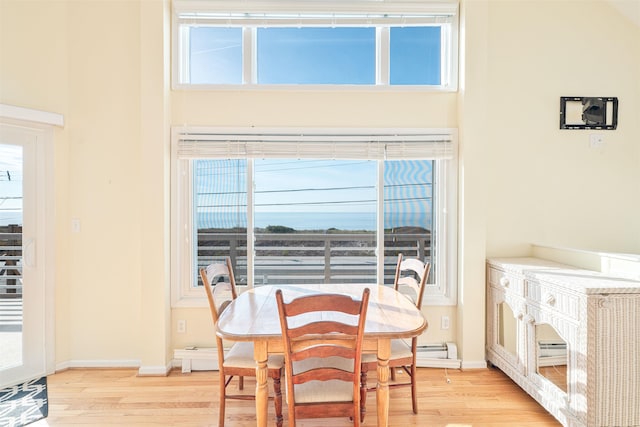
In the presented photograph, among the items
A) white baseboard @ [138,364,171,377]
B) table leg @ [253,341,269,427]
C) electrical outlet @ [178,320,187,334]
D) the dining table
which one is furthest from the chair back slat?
white baseboard @ [138,364,171,377]

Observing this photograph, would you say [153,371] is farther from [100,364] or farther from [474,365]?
[474,365]

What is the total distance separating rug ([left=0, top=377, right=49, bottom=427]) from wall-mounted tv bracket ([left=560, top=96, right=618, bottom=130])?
457cm

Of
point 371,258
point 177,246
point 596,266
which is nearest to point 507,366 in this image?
point 596,266

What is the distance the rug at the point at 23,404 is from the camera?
7.45 ft

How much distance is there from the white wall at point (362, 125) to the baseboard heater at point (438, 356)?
0.08m

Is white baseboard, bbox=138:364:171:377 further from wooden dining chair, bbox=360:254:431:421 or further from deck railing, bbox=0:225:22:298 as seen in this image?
wooden dining chair, bbox=360:254:431:421

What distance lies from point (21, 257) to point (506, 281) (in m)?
3.81

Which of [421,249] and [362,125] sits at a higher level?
[362,125]

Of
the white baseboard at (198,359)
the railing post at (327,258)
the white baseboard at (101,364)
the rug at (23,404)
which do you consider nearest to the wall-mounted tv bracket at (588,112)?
the railing post at (327,258)

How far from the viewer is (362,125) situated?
3078mm

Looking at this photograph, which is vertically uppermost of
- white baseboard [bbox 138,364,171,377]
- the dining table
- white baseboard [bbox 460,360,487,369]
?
the dining table

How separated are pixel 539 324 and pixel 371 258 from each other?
4.43ft

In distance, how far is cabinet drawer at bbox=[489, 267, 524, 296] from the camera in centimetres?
252

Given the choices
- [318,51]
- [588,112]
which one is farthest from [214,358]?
[588,112]
